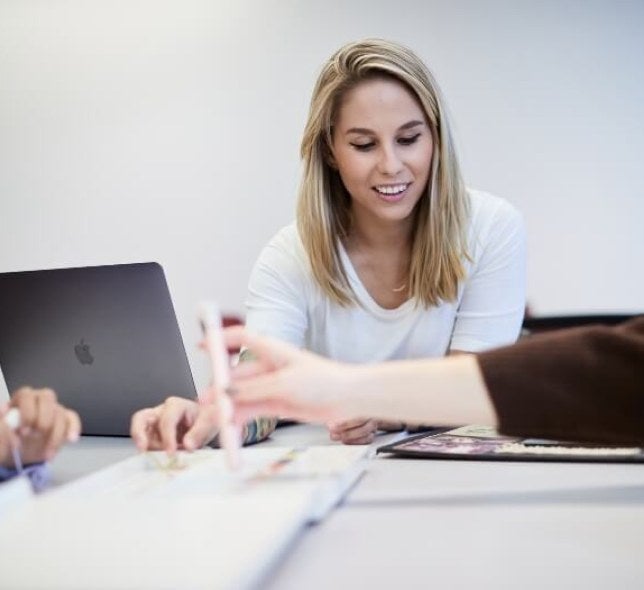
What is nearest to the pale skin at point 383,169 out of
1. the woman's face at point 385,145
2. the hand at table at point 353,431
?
Answer: the woman's face at point 385,145

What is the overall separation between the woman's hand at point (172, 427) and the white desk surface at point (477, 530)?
0.09 m

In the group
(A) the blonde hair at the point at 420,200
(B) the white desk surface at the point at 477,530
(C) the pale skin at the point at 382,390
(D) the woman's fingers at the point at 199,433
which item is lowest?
(B) the white desk surface at the point at 477,530

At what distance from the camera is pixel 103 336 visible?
109 centimetres

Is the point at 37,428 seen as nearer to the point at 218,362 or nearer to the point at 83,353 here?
the point at 218,362

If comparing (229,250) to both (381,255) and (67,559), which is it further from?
(67,559)

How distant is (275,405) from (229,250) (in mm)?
1676

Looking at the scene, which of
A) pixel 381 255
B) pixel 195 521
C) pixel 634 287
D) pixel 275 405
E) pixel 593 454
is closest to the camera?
pixel 195 521

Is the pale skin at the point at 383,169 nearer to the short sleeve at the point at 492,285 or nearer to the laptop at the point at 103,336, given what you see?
the short sleeve at the point at 492,285

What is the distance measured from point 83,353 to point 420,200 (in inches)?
23.0

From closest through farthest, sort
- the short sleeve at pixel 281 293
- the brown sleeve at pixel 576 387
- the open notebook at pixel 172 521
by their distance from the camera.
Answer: the open notebook at pixel 172 521 < the brown sleeve at pixel 576 387 < the short sleeve at pixel 281 293

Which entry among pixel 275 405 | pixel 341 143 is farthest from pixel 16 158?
pixel 275 405

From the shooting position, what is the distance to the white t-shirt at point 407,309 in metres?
1.35

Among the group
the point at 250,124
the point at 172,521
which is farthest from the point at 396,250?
the point at 250,124

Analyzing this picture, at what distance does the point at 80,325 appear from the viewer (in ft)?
3.61
